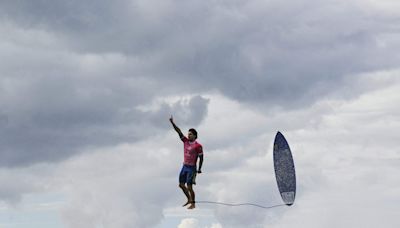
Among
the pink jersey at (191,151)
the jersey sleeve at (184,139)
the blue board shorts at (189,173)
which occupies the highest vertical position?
the jersey sleeve at (184,139)

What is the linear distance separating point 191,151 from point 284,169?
1363 cm

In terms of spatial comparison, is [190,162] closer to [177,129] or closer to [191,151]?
[191,151]

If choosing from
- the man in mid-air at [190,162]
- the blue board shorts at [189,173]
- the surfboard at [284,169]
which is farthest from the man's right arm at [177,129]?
the surfboard at [284,169]

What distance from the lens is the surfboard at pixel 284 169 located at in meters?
56.5

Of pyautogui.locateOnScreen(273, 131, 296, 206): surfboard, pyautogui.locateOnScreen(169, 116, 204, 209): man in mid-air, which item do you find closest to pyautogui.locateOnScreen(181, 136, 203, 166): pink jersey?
pyautogui.locateOnScreen(169, 116, 204, 209): man in mid-air

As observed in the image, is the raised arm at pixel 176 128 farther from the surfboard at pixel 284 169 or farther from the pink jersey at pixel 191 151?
the surfboard at pixel 284 169

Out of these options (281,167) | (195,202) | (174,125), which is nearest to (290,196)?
(281,167)

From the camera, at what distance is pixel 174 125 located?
4547cm

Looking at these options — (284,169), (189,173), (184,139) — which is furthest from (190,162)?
(284,169)

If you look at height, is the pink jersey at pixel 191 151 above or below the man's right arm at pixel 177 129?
below

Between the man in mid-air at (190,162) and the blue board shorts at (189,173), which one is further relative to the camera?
the blue board shorts at (189,173)

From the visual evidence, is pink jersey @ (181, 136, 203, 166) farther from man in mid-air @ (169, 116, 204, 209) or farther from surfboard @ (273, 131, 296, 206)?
surfboard @ (273, 131, 296, 206)

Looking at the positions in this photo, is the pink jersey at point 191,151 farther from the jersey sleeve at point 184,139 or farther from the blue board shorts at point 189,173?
the blue board shorts at point 189,173

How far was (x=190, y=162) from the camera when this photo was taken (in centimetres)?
4653
